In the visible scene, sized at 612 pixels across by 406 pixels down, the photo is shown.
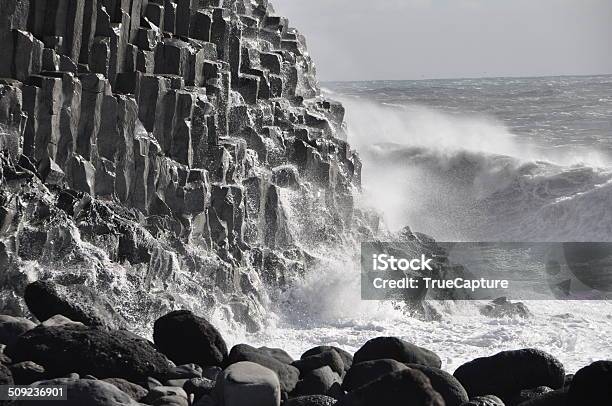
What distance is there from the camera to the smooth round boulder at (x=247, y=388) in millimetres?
13797

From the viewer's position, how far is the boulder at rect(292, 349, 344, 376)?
1602 cm

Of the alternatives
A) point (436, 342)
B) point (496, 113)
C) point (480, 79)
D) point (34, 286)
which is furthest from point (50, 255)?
point (480, 79)

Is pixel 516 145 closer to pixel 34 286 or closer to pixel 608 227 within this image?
pixel 608 227

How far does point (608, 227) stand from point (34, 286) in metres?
28.3

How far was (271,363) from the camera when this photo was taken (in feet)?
50.4

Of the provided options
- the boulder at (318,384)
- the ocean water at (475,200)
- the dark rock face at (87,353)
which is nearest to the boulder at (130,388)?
the dark rock face at (87,353)

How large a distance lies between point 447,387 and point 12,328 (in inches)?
209

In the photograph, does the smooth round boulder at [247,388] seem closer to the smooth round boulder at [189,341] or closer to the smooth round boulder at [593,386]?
the smooth round boulder at [189,341]

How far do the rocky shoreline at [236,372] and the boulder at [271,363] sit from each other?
0.05 feet

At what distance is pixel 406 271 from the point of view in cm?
2841

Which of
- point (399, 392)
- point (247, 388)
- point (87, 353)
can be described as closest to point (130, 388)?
point (87, 353)

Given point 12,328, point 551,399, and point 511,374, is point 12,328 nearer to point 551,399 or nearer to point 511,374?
point 511,374

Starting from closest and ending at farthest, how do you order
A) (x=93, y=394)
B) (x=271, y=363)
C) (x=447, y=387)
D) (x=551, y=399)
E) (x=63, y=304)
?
(x=93, y=394) < (x=551, y=399) < (x=447, y=387) < (x=271, y=363) < (x=63, y=304)

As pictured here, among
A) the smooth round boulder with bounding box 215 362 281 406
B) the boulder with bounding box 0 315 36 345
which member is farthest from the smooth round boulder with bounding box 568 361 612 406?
the boulder with bounding box 0 315 36 345
